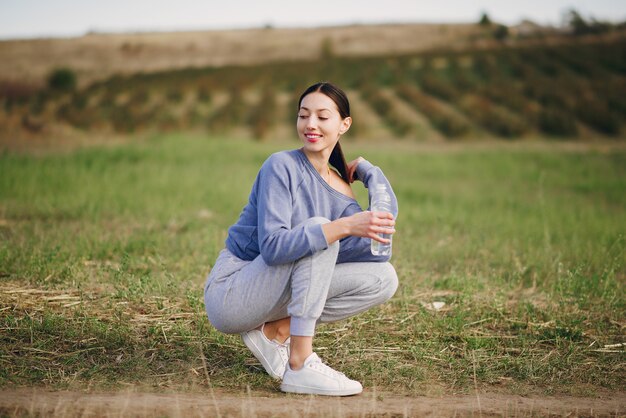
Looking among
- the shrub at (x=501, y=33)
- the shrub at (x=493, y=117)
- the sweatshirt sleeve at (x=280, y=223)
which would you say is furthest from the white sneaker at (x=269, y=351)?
the shrub at (x=501, y=33)

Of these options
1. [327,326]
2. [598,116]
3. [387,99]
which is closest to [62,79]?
[387,99]

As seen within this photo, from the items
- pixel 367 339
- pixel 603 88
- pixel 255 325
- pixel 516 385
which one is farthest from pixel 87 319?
pixel 603 88

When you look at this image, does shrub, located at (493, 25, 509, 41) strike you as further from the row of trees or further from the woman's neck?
the woman's neck

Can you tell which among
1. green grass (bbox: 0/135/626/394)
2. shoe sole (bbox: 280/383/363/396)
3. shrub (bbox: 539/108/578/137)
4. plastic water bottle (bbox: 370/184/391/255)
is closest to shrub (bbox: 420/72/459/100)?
shrub (bbox: 539/108/578/137)

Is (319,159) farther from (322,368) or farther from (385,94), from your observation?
(385,94)

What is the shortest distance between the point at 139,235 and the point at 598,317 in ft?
14.2

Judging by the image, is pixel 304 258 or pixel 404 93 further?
pixel 404 93

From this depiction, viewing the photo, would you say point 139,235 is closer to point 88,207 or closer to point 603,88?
point 88,207

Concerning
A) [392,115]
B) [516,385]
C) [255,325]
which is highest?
[392,115]

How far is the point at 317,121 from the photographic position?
140 inches

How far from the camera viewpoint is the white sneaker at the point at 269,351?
366 cm

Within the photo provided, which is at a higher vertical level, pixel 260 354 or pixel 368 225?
pixel 368 225

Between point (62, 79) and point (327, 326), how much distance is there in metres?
26.7

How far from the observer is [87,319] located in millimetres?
4359
